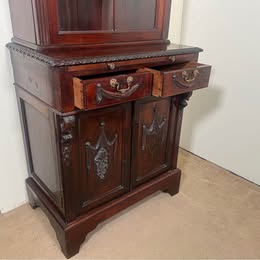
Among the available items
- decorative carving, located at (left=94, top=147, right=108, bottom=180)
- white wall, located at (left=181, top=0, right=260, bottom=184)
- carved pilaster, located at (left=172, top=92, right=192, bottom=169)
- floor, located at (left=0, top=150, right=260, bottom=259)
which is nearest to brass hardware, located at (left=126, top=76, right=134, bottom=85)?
decorative carving, located at (left=94, top=147, right=108, bottom=180)

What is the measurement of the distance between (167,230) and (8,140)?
3.03 ft

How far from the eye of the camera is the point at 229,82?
1661 millimetres

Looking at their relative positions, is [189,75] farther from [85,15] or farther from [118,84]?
[85,15]

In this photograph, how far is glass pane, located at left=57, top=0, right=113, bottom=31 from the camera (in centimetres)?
98

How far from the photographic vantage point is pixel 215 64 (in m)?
1.70

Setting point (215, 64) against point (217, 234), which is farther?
point (215, 64)

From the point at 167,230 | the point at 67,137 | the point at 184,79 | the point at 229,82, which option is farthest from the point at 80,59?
the point at 229,82

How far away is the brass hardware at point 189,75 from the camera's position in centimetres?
104

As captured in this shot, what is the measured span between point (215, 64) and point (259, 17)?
0.36m

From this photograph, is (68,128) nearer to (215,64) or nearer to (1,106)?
(1,106)

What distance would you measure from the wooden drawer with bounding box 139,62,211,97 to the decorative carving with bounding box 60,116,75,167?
0.34m

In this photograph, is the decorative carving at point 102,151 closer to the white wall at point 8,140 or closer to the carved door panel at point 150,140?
the carved door panel at point 150,140

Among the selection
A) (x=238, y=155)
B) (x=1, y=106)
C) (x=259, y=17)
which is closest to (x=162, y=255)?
(x=238, y=155)

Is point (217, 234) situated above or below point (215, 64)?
below
